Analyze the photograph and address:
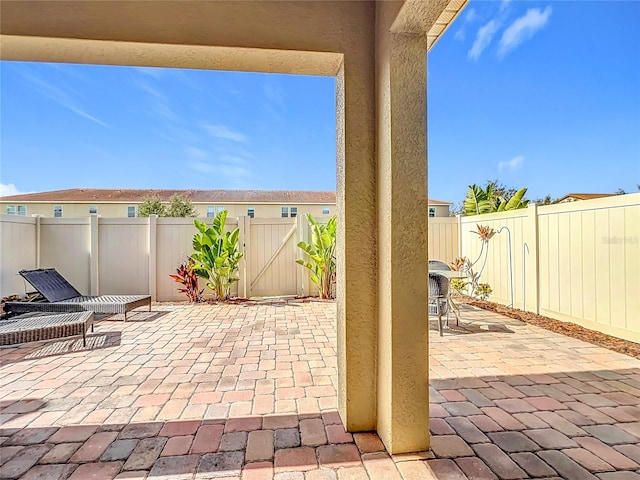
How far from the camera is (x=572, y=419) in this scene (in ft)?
8.38

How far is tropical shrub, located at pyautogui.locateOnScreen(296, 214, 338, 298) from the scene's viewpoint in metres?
7.81

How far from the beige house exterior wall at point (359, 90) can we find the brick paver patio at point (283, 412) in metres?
0.38

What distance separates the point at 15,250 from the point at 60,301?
2.18 metres

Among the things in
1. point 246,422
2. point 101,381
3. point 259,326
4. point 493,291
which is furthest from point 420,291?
point 493,291

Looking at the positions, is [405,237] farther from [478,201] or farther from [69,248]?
[478,201]

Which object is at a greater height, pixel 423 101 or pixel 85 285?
pixel 423 101

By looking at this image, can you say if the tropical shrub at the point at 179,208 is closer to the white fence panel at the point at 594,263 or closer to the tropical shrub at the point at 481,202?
the tropical shrub at the point at 481,202

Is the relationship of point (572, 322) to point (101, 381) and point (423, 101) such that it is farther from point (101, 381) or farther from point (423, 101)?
point (101, 381)

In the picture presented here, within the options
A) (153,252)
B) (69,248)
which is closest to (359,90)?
(153,252)

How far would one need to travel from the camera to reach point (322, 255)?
309 inches

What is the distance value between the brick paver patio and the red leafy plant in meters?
2.85

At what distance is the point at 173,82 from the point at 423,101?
11.7m

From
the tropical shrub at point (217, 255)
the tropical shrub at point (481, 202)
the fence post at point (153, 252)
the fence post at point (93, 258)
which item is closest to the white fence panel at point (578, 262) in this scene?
the tropical shrub at point (481, 202)

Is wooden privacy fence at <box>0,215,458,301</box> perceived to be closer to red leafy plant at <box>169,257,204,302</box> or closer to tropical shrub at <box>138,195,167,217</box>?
red leafy plant at <box>169,257,204,302</box>
